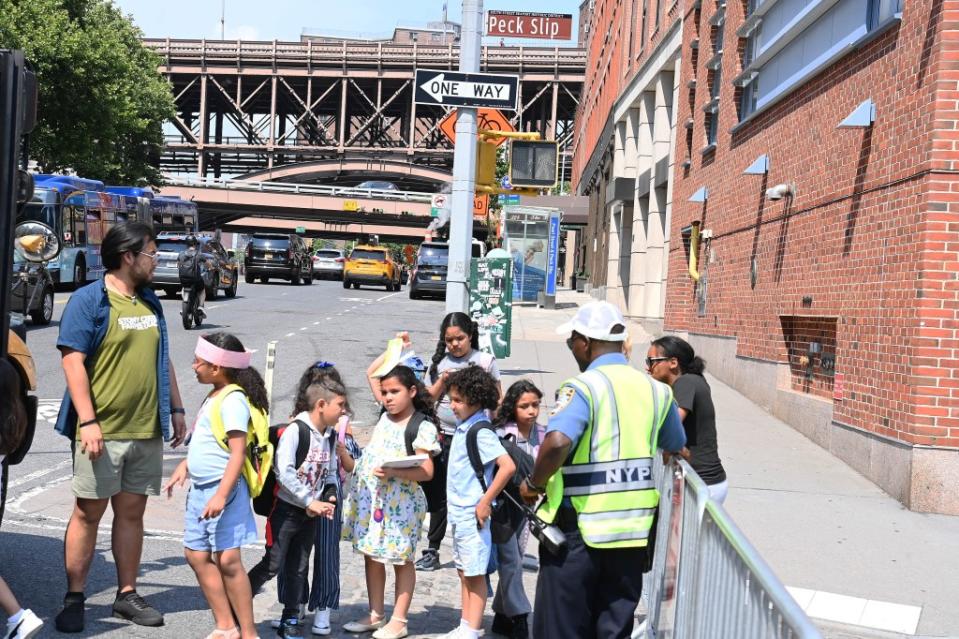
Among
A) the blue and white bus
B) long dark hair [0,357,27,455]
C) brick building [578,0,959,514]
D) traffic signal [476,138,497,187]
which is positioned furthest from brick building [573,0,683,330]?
long dark hair [0,357,27,455]

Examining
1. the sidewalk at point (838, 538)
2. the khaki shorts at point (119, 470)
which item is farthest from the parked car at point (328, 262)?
the khaki shorts at point (119, 470)

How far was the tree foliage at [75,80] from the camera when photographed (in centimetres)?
3994

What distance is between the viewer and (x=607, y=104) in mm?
43281

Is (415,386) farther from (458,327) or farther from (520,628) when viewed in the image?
(458,327)

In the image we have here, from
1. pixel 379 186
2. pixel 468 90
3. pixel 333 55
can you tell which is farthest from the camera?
pixel 333 55

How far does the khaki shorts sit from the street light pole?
6335 millimetres

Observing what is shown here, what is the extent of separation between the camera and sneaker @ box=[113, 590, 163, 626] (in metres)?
5.44

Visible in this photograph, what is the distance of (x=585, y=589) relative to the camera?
174 inches

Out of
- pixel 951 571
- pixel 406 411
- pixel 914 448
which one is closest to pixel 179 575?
pixel 406 411

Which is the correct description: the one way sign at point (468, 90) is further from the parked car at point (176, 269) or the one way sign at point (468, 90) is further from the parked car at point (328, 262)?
the parked car at point (328, 262)

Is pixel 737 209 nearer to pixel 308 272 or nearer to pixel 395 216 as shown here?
pixel 308 272

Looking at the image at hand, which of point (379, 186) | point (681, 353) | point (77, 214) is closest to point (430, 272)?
point (77, 214)

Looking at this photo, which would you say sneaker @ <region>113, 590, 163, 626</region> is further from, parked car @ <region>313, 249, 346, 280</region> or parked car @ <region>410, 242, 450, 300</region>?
parked car @ <region>313, 249, 346, 280</region>

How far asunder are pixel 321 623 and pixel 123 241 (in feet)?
7.06
